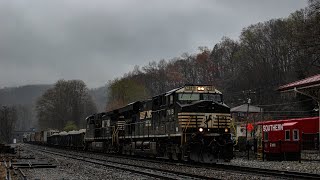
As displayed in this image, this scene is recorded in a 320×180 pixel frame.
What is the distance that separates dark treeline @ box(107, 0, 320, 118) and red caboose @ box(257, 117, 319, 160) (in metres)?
32.7

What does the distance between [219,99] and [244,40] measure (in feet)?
248

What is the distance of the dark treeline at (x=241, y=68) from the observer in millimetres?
87500

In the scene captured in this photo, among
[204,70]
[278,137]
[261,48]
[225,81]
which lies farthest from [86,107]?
[278,137]

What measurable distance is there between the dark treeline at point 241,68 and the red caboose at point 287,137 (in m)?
32.7

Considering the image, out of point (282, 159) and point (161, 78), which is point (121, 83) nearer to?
point (161, 78)

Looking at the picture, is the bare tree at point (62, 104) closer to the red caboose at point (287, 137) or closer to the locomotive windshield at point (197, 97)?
the red caboose at point (287, 137)

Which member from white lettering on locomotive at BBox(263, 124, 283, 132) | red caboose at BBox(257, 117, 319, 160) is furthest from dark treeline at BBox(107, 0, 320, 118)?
white lettering on locomotive at BBox(263, 124, 283, 132)

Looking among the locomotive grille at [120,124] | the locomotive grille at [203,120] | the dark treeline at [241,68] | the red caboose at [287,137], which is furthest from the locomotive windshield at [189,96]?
the dark treeline at [241,68]

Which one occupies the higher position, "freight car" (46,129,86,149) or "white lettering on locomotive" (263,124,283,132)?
"white lettering on locomotive" (263,124,283,132)

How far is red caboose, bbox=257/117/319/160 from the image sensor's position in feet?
93.1

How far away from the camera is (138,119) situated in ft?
104

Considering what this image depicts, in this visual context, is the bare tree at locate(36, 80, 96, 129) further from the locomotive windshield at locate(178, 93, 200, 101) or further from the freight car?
the locomotive windshield at locate(178, 93, 200, 101)

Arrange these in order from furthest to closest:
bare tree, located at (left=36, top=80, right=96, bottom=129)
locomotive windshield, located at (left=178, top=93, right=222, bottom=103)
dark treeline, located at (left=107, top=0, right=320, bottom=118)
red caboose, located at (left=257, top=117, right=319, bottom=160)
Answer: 1. bare tree, located at (left=36, top=80, right=96, bottom=129)
2. dark treeline, located at (left=107, top=0, right=320, bottom=118)
3. red caboose, located at (left=257, top=117, right=319, bottom=160)
4. locomotive windshield, located at (left=178, top=93, right=222, bottom=103)

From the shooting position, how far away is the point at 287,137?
3491 centimetres
